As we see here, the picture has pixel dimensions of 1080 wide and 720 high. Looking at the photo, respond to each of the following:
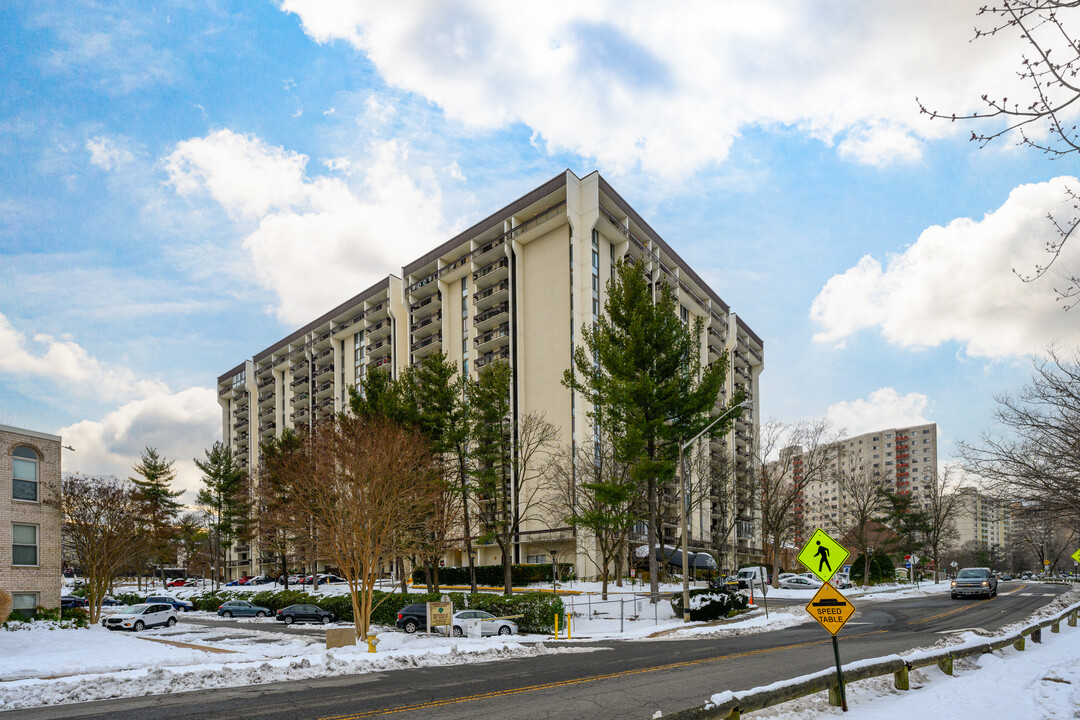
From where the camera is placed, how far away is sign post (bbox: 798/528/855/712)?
10586mm

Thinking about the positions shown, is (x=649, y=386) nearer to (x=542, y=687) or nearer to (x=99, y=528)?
(x=542, y=687)

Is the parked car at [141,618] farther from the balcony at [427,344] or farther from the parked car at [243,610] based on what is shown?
the balcony at [427,344]

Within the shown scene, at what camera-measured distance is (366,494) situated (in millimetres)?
26844

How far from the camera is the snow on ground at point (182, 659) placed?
13.6 m

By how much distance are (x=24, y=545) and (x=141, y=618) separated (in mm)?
9125

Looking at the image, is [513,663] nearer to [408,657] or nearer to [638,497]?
[408,657]

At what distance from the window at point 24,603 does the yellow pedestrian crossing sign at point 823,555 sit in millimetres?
33342

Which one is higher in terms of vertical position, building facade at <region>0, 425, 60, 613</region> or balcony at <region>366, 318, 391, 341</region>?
balcony at <region>366, 318, 391, 341</region>

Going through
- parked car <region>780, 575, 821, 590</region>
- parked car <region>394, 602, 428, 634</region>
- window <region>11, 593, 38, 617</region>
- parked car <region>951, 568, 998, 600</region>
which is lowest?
parked car <region>780, 575, 821, 590</region>

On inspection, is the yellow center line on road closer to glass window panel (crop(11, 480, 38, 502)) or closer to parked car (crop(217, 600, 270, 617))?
glass window panel (crop(11, 480, 38, 502))

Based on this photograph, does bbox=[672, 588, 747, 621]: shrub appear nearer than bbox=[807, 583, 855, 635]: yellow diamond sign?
No

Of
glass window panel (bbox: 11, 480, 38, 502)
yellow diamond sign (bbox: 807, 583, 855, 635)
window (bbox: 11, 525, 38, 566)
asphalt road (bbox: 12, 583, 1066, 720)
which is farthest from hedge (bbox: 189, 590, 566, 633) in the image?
yellow diamond sign (bbox: 807, 583, 855, 635)

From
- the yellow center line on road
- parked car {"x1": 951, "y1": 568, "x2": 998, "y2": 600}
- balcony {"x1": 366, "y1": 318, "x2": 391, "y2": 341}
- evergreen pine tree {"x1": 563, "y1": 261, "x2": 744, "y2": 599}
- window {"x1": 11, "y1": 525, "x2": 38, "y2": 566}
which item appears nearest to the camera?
the yellow center line on road

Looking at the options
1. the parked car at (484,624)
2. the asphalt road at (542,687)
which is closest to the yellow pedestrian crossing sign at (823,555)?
the asphalt road at (542,687)
